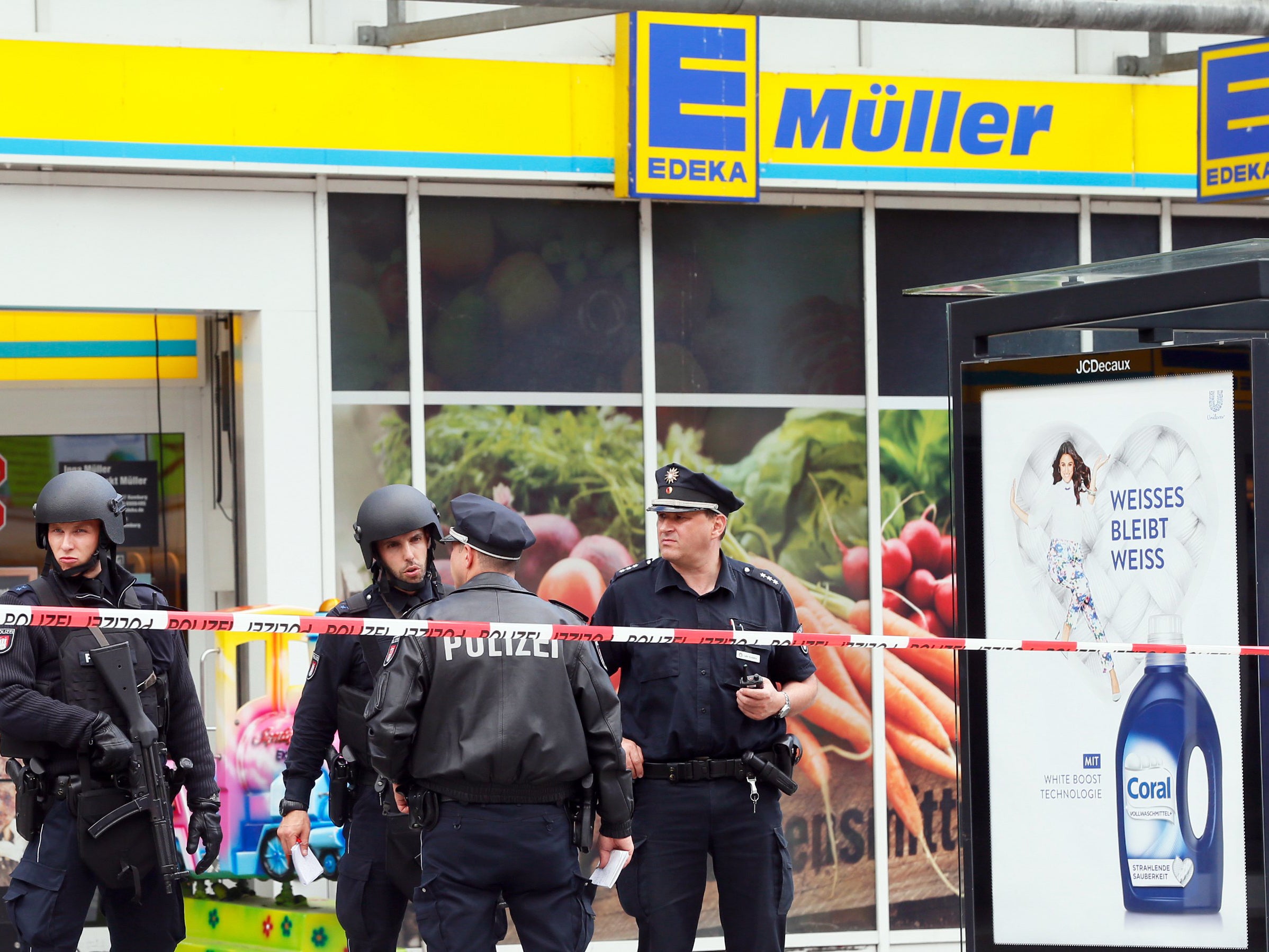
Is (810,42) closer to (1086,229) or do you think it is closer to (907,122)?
(907,122)

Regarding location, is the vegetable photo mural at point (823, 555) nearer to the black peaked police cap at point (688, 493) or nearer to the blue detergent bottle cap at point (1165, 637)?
the black peaked police cap at point (688, 493)

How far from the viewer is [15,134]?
6863mm

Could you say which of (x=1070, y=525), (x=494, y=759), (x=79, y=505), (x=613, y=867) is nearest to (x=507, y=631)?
(x=494, y=759)

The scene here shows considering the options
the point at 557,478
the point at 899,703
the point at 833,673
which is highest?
the point at 557,478

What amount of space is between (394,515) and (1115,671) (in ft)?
7.79

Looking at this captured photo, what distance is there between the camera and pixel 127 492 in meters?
8.46

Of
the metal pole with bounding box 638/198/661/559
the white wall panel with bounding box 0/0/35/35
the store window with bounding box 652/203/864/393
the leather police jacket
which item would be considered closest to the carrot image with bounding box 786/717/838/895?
the metal pole with bounding box 638/198/661/559

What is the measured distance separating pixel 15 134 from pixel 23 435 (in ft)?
6.75

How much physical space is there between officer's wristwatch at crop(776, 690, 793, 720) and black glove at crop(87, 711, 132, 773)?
208cm

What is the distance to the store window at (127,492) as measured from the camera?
27.6ft

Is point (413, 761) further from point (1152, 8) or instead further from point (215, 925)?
point (1152, 8)

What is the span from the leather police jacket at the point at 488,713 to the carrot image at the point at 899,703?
3539 millimetres

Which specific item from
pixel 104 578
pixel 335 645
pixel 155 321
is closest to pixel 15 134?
pixel 155 321

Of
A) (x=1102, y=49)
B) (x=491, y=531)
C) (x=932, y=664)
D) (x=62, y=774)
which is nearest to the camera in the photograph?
(x=491, y=531)
